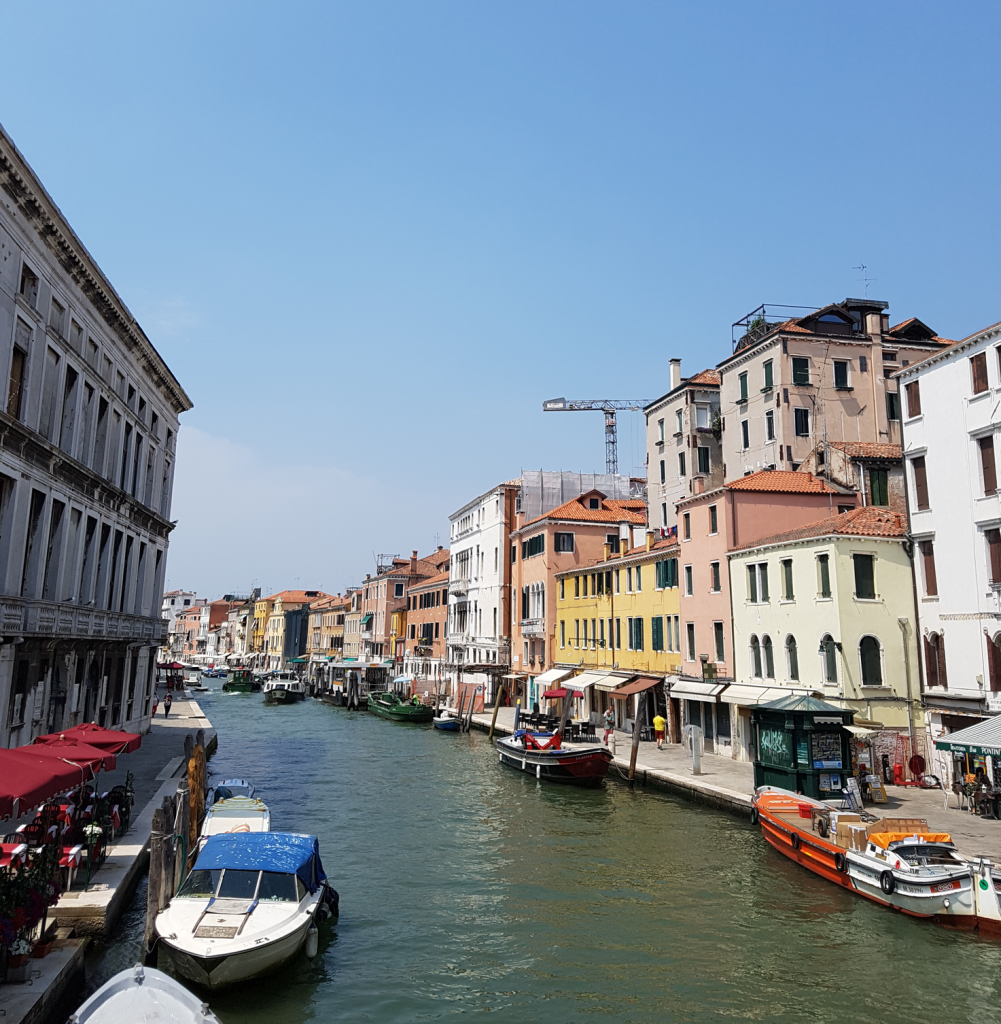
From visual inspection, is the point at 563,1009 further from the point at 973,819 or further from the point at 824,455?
the point at 824,455

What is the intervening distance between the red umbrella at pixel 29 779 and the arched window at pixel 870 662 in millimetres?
20794

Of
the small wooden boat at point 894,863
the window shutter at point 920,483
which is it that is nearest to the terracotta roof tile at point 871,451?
the window shutter at point 920,483

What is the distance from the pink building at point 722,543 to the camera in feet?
102

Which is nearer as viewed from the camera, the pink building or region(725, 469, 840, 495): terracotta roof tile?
the pink building

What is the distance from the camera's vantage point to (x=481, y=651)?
195 feet

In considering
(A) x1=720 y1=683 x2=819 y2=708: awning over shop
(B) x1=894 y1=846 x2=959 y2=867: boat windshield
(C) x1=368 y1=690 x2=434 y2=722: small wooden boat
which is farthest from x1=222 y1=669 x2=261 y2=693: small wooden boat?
(B) x1=894 y1=846 x2=959 y2=867: boat windshield

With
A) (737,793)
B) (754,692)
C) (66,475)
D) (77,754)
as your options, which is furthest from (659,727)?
(77,754)

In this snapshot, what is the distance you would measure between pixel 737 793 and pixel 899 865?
831 centimetres

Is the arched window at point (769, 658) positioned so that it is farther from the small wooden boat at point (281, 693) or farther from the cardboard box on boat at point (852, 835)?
the small wooden boat at point (281, 693)

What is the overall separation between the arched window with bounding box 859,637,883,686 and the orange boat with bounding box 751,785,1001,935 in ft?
23.1

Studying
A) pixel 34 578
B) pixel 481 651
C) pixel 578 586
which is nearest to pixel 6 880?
pixel 34 578

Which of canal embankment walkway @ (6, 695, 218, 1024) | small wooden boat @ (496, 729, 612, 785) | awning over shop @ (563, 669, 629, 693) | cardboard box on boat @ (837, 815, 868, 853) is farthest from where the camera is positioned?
awning over shop @ (563, 669, 629, 693)

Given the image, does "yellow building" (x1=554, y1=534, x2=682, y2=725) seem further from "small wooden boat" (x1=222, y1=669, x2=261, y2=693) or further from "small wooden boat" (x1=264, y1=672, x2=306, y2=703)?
"small wooden boat" (x1=222, y1=669, x2=261, y2=693)

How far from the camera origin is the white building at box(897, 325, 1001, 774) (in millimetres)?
21953
